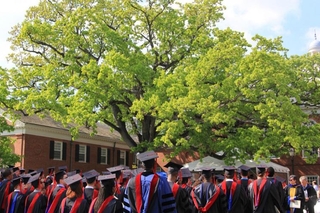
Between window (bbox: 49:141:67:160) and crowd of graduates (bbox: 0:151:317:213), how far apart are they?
65.0ft

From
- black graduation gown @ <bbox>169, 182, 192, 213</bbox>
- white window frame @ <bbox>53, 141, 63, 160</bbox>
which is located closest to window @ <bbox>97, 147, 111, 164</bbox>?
white window frame @ <bbox>53, 141, 63, 160</bbox>

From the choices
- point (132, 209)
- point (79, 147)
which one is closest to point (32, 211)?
point (132, 209)

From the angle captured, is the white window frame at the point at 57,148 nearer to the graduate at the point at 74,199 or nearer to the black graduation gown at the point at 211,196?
the black graduation gown at the point at 211,196

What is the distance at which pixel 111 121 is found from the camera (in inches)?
1081

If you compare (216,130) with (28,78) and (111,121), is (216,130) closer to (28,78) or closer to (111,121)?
(111,121)

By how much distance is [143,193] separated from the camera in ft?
19.3

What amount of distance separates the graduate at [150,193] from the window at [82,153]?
27231 mm

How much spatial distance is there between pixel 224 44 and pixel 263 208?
48.3 feet

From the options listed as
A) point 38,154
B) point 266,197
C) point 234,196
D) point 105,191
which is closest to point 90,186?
point 105,191

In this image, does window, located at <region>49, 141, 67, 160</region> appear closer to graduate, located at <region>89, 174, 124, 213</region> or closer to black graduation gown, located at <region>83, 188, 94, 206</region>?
black graduation gown, located at <region>83, 188, 94, 206</region>

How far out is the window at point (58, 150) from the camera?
3016 centimetres

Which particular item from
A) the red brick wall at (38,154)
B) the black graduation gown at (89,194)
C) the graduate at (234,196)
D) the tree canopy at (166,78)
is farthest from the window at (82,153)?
the black graduation gown at (89,194)

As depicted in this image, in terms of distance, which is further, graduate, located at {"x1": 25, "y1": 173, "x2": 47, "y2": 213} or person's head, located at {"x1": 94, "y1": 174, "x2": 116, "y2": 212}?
graduate, located at {"x1": 25, "y1": 173, "x2": 47, "y2": 213}

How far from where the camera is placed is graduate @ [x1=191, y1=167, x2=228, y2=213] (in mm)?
8859
